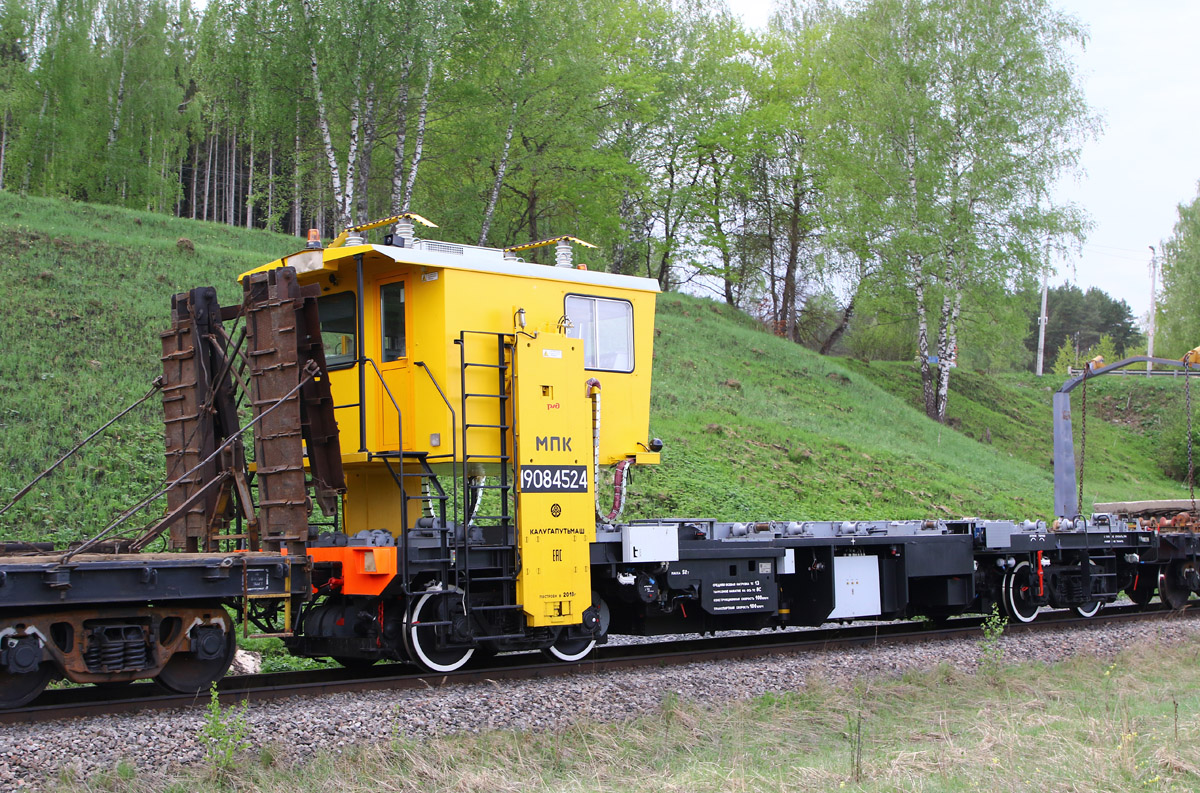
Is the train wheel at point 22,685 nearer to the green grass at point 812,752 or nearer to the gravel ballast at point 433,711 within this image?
the gravel ballast at point 433,711

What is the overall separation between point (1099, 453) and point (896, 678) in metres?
37.3

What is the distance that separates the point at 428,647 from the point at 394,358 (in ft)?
8.33

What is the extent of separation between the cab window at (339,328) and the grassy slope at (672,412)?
18.8ft

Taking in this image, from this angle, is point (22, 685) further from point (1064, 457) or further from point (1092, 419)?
point (1092, 419)

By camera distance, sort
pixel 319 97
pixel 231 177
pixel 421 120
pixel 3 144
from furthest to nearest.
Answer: pixel 231 177 → pixel 3 144 → pixel 421 120 → pixel 319 97

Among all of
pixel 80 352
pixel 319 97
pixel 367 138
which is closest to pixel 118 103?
pixel 367 138

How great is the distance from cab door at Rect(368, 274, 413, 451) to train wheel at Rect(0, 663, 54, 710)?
322 cm

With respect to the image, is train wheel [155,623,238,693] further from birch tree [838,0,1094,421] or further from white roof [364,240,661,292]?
birch tree [838,0,1094,421]

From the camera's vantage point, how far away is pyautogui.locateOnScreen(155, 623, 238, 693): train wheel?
25.8 feet

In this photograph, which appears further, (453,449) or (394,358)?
(394,358)

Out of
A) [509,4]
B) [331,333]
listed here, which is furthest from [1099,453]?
[331,333]

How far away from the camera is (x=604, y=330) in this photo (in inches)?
409

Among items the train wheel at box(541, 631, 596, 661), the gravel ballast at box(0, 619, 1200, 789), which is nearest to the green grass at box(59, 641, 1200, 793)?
the gravel ballast at box(0, 619, 1200, 789)

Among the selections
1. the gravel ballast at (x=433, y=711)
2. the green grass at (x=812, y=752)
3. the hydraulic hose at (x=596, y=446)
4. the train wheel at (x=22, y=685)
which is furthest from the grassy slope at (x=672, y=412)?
the green grass at (x=812, y=752)
